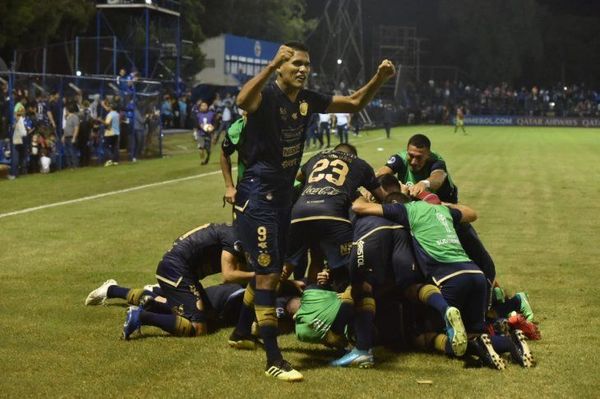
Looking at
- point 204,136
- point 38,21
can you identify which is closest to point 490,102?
point 38,21

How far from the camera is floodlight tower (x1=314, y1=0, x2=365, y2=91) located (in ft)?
224

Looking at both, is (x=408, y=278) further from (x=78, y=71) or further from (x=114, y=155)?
(x=78, y=71)

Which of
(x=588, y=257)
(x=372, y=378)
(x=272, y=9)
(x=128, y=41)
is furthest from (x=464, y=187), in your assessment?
(x=272, y=9)

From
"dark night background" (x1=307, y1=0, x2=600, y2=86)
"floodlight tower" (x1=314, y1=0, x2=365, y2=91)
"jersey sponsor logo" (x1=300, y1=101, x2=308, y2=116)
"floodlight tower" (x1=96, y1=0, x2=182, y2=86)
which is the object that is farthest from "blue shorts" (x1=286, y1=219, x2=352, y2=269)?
"dark night background" (x1=307, y1=0, x2=600, y2=86)

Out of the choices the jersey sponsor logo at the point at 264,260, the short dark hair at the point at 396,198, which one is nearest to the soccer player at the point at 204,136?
the short dark hair at the point at 396,198

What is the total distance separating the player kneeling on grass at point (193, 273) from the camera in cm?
815

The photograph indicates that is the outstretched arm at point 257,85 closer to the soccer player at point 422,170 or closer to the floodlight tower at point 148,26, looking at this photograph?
the soccer player at point 422,170

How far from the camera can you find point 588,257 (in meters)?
13.0

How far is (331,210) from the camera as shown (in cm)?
787

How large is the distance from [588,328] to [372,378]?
2.64 metres

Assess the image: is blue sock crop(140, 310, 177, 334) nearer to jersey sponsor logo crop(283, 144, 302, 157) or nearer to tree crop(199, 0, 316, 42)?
jersey sponsor logo crop(283, 144, 302, 157)

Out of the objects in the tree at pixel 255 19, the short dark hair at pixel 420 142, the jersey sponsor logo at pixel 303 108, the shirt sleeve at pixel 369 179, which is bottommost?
the shirt sleeve at pixel 369 179

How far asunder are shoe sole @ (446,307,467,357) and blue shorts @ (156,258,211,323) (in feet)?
7.32

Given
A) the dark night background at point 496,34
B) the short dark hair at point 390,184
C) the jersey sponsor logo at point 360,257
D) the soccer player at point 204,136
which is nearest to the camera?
the jersey sponsor logo at point 360,257
